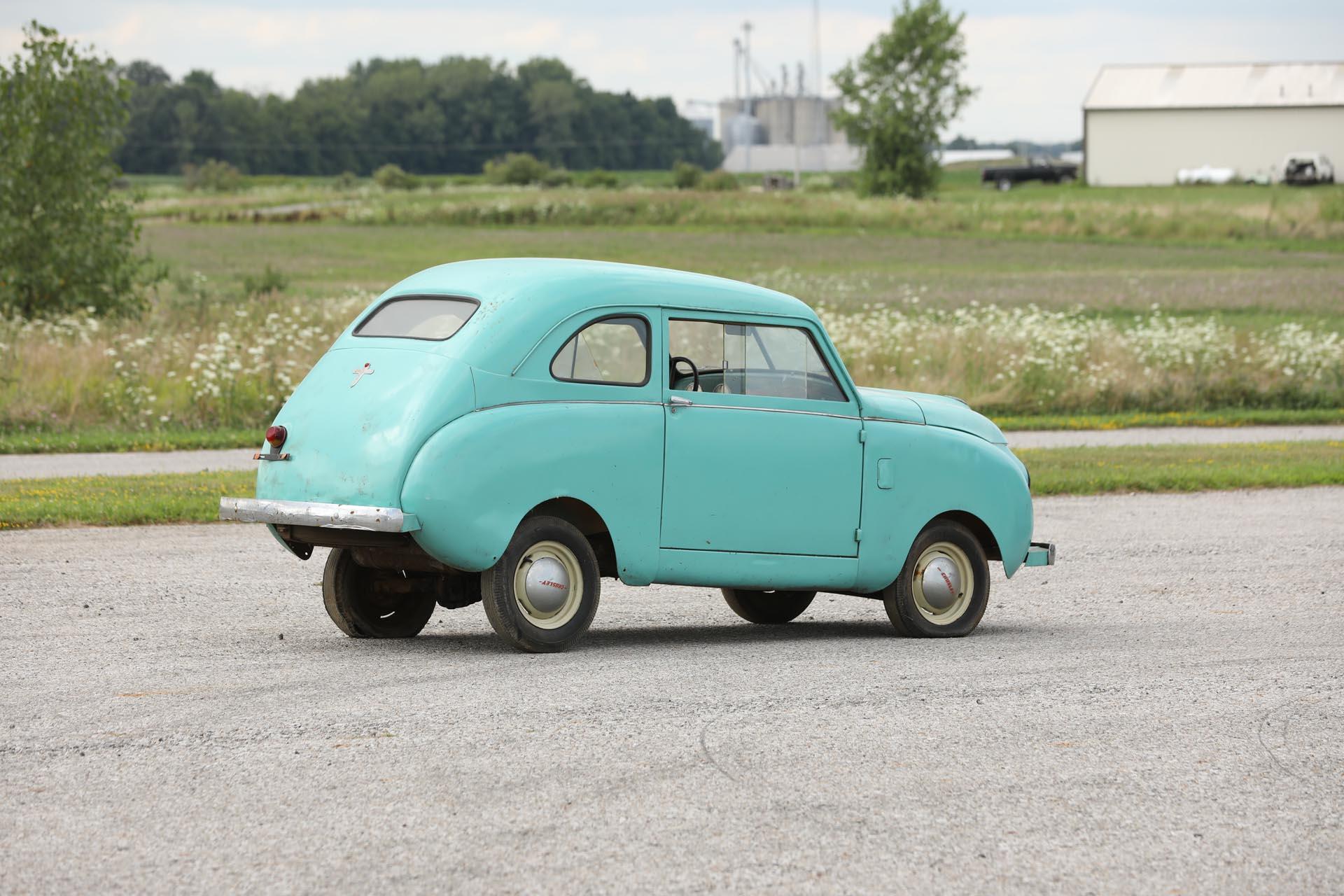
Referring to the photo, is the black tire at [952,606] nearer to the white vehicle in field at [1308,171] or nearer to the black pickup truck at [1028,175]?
the white vehicle in field at [1308,171]

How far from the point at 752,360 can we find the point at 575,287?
1.10m

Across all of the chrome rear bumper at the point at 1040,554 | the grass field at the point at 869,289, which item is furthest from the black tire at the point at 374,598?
the grass field at the point at 869,289

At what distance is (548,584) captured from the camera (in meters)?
7.70

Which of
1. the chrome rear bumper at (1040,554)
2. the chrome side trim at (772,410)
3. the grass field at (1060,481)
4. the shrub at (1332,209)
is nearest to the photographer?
the chrome side trim at (772,410)

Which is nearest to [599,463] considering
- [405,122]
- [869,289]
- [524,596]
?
[524,596]

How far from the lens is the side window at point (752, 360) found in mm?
8430

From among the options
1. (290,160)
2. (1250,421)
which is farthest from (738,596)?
(290,160)

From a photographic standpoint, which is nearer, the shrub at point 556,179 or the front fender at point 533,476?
the front fender at point 533,476

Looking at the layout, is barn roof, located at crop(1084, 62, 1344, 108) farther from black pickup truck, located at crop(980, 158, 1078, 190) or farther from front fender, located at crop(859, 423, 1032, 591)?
front fender, located at crop(859, 423, 1032, 591)

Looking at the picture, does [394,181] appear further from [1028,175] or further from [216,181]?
[1028,175]

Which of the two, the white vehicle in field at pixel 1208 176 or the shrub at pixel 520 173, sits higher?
the shrub at pixel 520 173

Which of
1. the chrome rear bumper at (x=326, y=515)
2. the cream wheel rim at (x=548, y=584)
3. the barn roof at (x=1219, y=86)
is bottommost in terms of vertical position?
the cream wheel rim at (x=548, y=584)

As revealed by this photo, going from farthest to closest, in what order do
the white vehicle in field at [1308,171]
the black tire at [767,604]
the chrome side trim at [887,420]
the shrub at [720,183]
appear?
1. the shrub at [720,183]
2. the white vehicle in field at [1308,171]
3. the black tire at [767,604]
4. the chrome side trim at [887,420]

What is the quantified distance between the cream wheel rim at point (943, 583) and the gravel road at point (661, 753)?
0.97 ft
